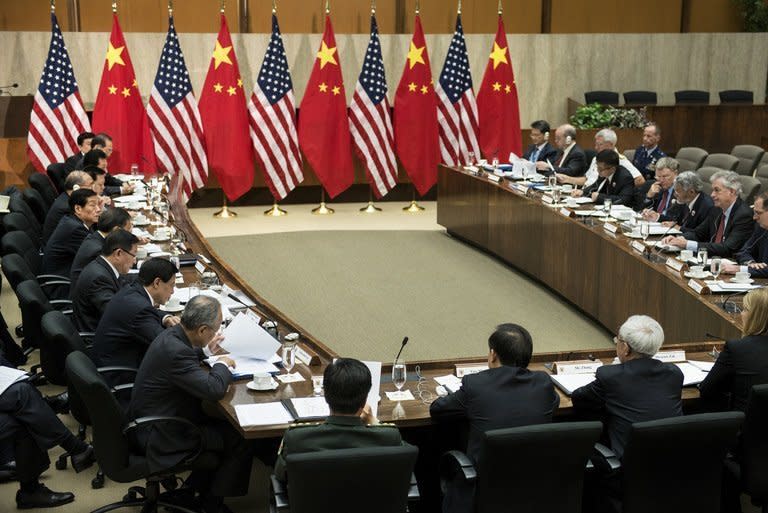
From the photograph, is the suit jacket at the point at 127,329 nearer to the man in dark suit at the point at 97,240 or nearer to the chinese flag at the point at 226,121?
the man in dark suit at the point at 97,240

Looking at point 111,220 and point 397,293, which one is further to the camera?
point 397,293

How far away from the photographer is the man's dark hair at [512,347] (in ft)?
13.2

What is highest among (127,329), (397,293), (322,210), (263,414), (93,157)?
(93,157)

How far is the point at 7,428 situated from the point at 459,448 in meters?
2.13

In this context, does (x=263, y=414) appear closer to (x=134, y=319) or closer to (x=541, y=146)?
(x=134, y=319)

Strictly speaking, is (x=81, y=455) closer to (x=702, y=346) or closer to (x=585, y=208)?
(x=702, y=346)

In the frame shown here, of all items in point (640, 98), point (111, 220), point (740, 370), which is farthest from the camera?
point (640, 98)

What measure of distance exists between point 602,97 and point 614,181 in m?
5.63

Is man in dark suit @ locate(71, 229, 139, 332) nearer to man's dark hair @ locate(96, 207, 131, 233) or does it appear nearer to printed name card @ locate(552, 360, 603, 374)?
man's dark hair @ locate(96, 207, 131, 233)

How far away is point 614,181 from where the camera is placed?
9188 mm

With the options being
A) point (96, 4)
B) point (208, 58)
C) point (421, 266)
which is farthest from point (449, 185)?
point (96, 4)

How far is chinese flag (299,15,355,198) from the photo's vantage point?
12492 mm

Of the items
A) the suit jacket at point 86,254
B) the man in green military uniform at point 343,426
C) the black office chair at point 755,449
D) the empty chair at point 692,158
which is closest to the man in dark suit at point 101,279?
the suit jacket at point 86,254

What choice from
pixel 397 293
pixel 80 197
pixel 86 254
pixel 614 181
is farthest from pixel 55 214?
pixel 614 181
